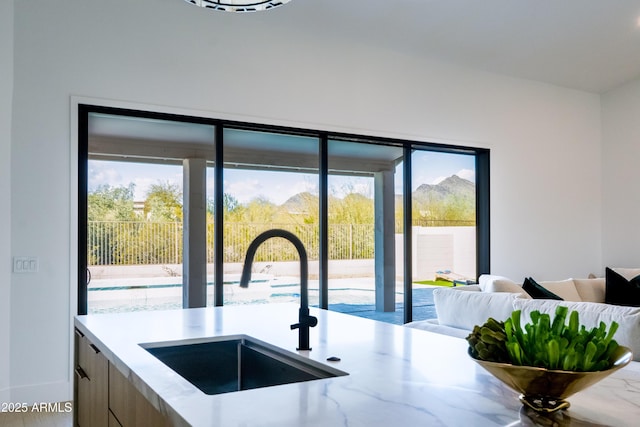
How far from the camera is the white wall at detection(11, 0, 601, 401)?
4.15 meters

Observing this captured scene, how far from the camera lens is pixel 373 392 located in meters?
1.33

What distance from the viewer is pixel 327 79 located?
18.1 ft

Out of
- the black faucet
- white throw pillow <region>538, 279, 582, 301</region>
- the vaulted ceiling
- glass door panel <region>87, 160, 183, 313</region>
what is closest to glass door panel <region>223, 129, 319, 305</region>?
glass door panel <region>87, 160, 183, 313</region>

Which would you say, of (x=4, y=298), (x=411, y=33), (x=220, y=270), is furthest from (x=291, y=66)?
(x=4, y=298)

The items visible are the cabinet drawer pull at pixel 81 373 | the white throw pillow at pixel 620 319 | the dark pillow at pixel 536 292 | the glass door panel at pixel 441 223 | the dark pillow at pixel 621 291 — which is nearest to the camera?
the cabinet drawer pull at pixel 81 373

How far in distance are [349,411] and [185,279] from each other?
12.6 ft

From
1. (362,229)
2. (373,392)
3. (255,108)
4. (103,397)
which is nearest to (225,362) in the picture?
(103,397)

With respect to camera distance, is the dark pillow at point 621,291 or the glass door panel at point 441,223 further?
the glass door panel at point 441,223

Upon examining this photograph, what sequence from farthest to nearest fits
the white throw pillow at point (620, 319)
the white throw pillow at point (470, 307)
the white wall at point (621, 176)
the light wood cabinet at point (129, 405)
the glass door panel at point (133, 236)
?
the white wall at point (621, 176)
the glass door panel at point (133, 236)
the white throw pillow at point (470, 307)
the white throw pillow at point (620, 319)
the light wood cabinet at point (129, 405)

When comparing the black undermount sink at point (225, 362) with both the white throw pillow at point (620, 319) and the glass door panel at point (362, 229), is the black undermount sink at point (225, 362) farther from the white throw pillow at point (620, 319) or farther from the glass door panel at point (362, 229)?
the glass door panel at point (362, 229)

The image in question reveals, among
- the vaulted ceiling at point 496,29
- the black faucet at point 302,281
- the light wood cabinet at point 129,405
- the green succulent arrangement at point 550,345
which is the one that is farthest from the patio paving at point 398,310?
the green succulent arrangement at point 550,345

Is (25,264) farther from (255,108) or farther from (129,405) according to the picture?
(129,405)

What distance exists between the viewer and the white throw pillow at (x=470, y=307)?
3268 millimetres

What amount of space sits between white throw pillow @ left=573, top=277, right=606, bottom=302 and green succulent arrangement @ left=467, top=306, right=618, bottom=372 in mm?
4305
